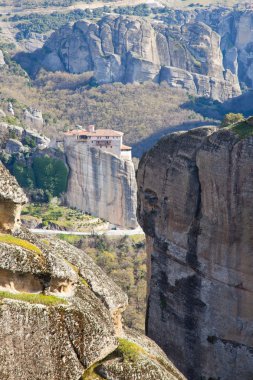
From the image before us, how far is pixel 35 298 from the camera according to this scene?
50.4 ft

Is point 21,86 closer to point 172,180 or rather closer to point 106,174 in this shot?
point 106,174

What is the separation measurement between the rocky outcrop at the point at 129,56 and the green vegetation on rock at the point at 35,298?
133 meters

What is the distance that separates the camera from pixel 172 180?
3219cm

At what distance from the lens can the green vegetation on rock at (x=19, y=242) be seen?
620 inches

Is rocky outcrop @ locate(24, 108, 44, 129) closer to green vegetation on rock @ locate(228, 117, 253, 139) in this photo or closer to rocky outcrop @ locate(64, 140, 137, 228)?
rocky outcrop @ locate(64, 140, 137, 228)

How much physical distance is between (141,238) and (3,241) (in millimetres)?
53233

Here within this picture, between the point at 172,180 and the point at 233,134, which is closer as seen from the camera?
the point at 233,134

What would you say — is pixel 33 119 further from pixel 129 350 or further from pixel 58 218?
pixel 129 350

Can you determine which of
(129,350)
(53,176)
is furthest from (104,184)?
(129,350)

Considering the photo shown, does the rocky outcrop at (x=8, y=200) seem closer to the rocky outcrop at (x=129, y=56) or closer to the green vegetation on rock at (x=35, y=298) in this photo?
the green vegetation on rock at (x=35, y=298)

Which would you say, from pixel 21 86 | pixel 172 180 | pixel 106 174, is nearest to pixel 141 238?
pixel 106 174

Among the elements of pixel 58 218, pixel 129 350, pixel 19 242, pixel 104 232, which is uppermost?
pixel 19 242

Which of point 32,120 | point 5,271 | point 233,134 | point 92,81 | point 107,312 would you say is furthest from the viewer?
point 92,81

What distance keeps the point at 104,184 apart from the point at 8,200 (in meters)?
62.1
